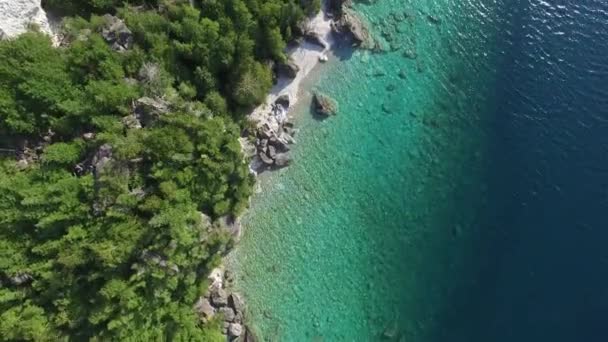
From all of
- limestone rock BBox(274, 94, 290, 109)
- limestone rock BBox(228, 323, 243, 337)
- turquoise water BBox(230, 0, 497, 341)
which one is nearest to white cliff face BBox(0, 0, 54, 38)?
limestone rock BBox(274, 94, 290, 109)

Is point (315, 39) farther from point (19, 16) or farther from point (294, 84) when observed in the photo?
point (19, 16)

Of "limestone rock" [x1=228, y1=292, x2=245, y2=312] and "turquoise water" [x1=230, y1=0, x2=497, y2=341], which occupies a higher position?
"turquoise water" [x1=230, y1=0, x2=497, y2=341]

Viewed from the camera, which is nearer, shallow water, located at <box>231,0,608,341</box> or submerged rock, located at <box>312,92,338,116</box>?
shallow water, located at <box>231,0,608,341</box>

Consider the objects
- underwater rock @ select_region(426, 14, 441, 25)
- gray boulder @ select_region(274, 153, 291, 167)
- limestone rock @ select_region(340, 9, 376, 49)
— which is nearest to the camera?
gray boulder @ select_region(274, 153, 291, 167)

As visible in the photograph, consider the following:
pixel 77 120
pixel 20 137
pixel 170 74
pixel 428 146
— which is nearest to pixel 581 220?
pixel 428 146

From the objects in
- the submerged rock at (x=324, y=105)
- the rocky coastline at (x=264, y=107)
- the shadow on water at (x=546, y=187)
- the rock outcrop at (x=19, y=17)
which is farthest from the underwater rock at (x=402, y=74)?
the rock outcrop at (x=19, y=17)

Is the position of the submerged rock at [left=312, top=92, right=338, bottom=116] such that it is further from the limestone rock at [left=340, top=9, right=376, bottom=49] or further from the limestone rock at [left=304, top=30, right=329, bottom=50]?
the limestone rock at [left=340, top=9, right=376, bottom=49]

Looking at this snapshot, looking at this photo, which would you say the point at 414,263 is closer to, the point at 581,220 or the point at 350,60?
the point at 581,220

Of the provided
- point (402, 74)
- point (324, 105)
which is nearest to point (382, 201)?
point (324, 105)
